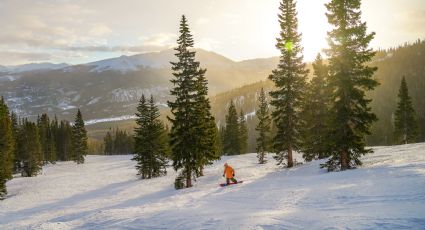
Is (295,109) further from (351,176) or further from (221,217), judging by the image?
(221,217)

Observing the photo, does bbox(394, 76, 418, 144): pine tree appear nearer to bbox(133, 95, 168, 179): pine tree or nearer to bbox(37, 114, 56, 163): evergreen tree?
bbox(133, 95, 168, 179): pine tree

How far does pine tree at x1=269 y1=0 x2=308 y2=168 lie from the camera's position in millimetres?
36406

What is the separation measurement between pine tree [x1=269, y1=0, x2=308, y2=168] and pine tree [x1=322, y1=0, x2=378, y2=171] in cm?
850

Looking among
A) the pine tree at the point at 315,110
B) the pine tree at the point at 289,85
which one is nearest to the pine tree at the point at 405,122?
the pine tree at the point at 315,110

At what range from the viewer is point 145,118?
51562 millimetres

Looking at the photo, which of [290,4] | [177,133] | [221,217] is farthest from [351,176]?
[290,4]

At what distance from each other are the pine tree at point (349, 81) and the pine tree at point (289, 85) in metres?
8.50

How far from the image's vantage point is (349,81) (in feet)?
90.2

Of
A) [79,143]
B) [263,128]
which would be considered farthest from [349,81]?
[79,143]

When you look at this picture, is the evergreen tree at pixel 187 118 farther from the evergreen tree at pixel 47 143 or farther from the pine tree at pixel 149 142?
the evergreen tree at pixel 47 143

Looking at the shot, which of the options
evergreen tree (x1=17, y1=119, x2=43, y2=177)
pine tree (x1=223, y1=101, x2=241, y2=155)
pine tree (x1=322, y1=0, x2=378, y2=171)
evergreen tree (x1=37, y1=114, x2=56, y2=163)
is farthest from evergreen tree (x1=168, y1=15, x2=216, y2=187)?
evergreen tree (x1=37, y1=114, x2=56, y2=163)

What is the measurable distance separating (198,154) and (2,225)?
661 inches

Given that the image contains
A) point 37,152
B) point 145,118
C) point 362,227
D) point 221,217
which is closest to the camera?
point 362,227

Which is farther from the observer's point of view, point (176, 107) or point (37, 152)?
point (37, 152)
